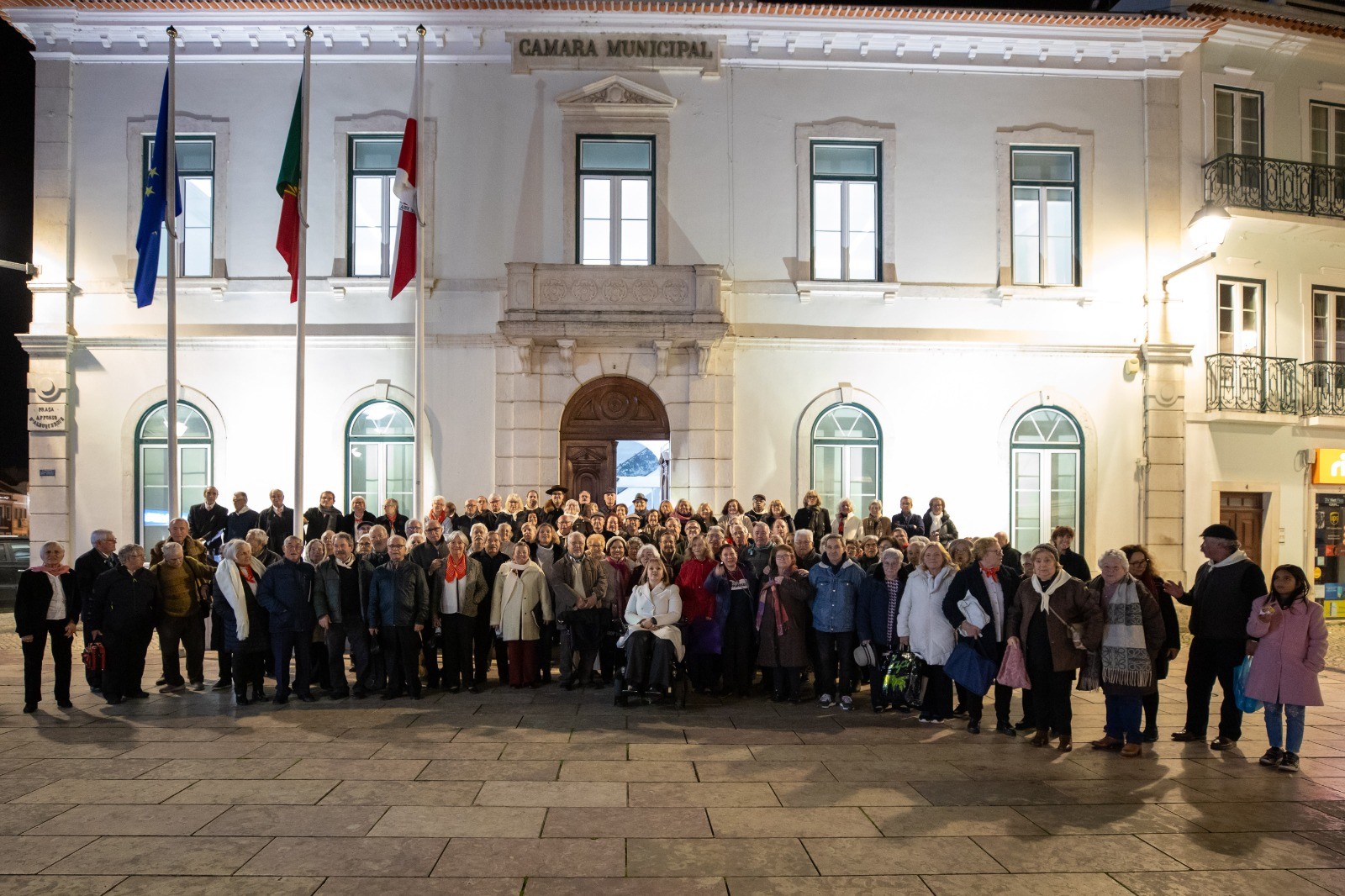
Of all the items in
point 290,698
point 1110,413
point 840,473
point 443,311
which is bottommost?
point 290,698

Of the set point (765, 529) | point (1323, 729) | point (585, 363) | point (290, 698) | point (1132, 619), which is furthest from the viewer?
point (585, 363)

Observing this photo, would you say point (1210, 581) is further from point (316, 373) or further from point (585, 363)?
point (316, 373)

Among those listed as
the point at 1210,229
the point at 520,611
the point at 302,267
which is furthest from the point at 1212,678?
the point at 302,267

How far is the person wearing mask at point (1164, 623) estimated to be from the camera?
27.3ft

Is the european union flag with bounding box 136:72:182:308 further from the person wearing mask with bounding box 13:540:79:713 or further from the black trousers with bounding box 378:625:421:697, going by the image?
the black trousers with bounding box 378:625:421:697

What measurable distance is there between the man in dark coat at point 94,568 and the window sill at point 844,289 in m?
10.9

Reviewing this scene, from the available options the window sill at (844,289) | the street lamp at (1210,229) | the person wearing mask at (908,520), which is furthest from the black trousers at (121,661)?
the street lamp at (1210,229)

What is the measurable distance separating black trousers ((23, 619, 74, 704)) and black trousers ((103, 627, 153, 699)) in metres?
0.34

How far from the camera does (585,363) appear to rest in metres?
16.0

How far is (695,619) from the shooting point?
9.98 meters

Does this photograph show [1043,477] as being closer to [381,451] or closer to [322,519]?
[381,451]

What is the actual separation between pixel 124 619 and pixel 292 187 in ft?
22.8

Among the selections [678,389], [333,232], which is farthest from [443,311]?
[678,389]

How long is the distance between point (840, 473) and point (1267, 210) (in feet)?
29.7
